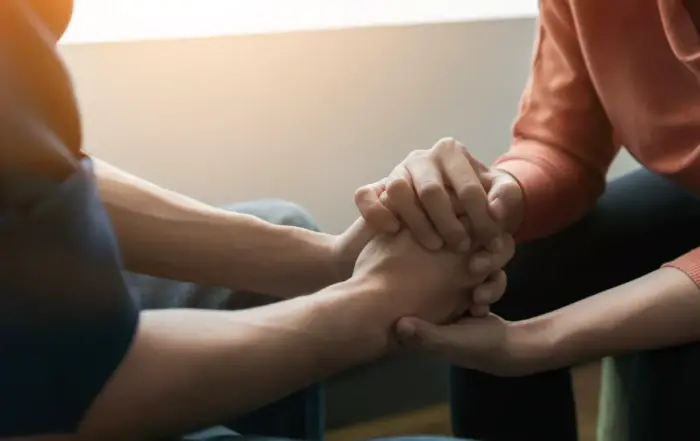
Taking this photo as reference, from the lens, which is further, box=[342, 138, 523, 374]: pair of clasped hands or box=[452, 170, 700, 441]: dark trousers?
box=[452, 170, 700, 441]: dark trousers

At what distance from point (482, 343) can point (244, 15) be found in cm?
65

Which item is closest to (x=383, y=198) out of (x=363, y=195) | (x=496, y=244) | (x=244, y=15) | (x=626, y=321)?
(x=363, y=195)

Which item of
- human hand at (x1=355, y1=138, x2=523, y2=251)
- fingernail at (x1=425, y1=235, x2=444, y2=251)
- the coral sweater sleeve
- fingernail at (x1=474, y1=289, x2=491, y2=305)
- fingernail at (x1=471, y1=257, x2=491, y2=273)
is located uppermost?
the coral sweater sleeve

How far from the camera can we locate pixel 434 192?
0.82m

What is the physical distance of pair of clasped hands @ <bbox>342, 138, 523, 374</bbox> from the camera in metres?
0.82

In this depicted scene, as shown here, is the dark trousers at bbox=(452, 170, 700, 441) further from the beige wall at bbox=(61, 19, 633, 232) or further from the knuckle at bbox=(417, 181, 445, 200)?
the beige wall at bbox=(61, 19, 633, 232)

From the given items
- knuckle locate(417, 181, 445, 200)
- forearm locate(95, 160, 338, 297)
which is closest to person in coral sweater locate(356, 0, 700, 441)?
knuckle locate(417, 181, 445, 200)

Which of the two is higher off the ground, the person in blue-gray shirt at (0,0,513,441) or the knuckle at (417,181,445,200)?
the knuckle at (417,181,445,200)

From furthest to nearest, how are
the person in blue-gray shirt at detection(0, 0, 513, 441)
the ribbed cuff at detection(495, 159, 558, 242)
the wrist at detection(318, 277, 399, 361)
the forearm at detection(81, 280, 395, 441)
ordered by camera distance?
the ribbed cuff at detection(495, 159, 558, 242)
the wrist at detection(318, 277, 399, 361)
the forearm at detection(81, 280, 395, 441)
the person in blue-gray shirt at detection(0, 0, 513, 441)

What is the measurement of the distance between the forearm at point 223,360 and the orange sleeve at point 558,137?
0.88 ft

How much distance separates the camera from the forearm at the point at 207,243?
0.86 meters

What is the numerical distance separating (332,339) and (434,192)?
0.17 m

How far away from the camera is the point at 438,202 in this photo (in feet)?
2.69

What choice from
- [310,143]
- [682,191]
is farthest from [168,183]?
[682,191]
